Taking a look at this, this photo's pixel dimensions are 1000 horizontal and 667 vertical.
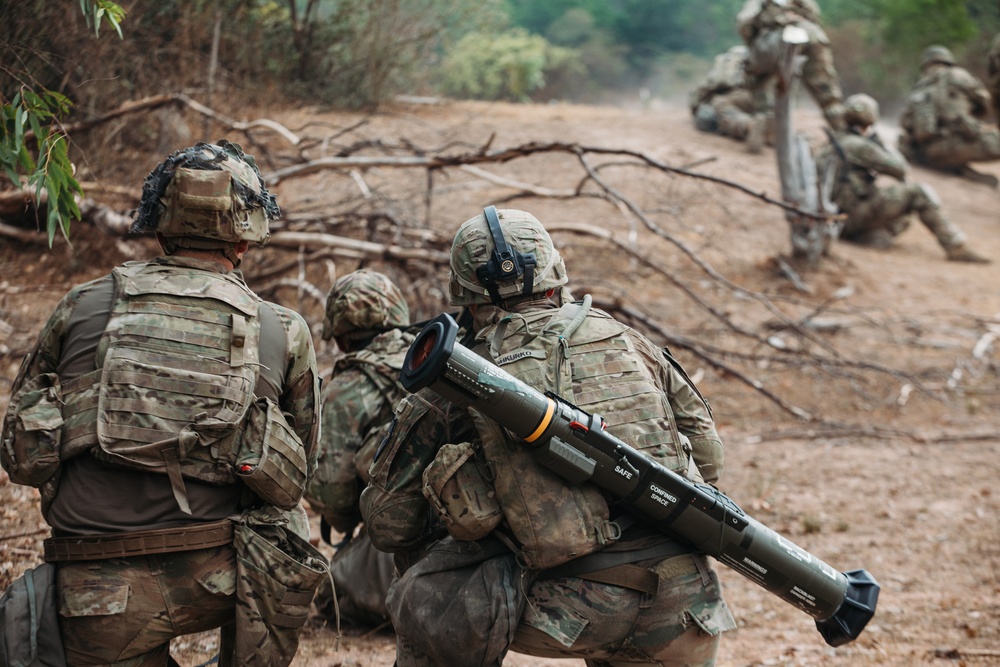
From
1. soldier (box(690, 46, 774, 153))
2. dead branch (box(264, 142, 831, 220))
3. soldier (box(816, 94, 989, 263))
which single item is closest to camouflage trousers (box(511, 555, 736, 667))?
dead branch (box(264, 142, 831, 220))

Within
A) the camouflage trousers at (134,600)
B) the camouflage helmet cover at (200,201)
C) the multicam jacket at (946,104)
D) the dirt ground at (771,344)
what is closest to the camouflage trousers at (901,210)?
the dirt ground at (771,344)

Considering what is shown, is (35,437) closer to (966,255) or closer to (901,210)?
(901,210)

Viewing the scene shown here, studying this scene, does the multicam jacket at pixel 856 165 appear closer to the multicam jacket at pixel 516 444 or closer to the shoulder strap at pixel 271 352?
the multicam jacket at pixel 516 444

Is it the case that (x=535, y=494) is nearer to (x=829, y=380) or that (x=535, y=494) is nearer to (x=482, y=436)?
(x=482, y=436)

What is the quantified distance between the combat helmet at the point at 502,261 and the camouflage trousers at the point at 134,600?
38.6 inches

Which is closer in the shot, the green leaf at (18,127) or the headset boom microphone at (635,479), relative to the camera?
the headset boom microphone at (635,479)

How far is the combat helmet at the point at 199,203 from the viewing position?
249 centimetres

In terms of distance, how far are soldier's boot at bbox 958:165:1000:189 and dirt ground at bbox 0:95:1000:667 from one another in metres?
2.09

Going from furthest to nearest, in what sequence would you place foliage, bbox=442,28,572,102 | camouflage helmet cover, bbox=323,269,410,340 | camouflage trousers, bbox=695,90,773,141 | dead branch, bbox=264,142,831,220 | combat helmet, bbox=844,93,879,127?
foliage, bbox=442,28,572,102 < camouflage trousers, bbox=695,90,773,141 < combat helmet, bbox=844,93,879,127 < dead branch, bbox=264,142,831,220 < camouflage helmet cover, bbox=323,269,410,340

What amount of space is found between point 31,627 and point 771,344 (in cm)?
644

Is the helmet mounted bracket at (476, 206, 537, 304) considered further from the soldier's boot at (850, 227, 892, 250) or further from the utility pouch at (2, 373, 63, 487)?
the soldier's boot at (850, 227, 892, 250)

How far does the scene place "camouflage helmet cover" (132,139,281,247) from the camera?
8.18ft

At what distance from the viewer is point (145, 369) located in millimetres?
2291

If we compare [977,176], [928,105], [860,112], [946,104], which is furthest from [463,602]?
[977,176]
